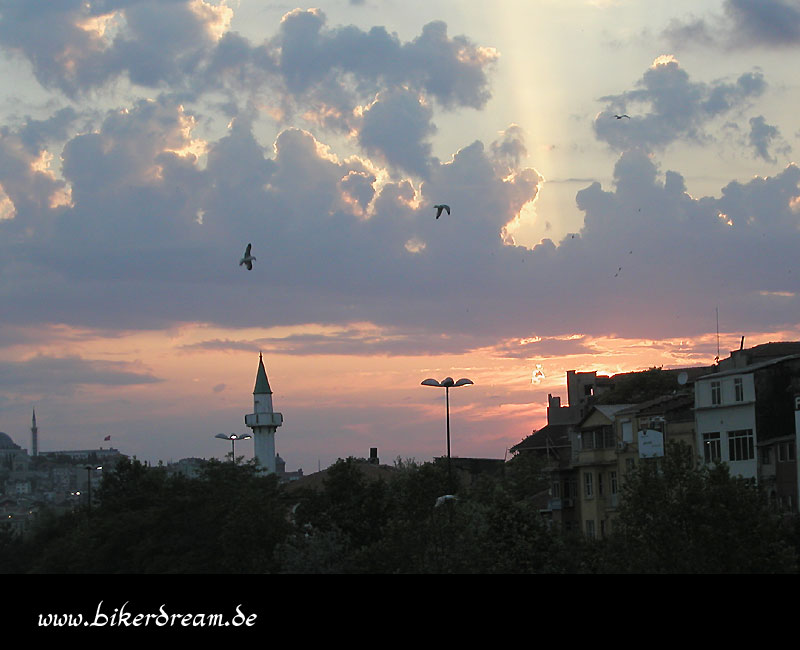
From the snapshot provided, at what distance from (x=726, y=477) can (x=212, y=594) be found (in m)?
23.8

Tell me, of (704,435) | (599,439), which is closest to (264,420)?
(599,439)

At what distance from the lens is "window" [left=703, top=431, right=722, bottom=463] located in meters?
A: 74.5

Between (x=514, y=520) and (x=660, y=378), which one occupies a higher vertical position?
(x=660, y=378)

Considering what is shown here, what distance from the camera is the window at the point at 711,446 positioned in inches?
2933

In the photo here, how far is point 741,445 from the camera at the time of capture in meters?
72.8

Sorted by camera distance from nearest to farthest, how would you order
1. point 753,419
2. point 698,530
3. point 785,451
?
point 698,530 < point 785,451 < point 753,419

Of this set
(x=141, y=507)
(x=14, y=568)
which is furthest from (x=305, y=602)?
(x=14, y=568)

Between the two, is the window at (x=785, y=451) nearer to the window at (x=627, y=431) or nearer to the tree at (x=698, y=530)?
the window at (x=627, y=431)

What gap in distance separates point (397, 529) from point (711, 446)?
801 inches

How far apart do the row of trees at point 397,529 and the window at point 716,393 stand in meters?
6.69

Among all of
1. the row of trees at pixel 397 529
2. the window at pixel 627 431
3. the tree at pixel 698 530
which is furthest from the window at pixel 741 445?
the tree at pixel 698 530

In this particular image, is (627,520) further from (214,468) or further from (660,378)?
(660,378)

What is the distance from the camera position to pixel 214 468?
84875mm

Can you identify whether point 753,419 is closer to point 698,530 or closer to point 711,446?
point 711,446
